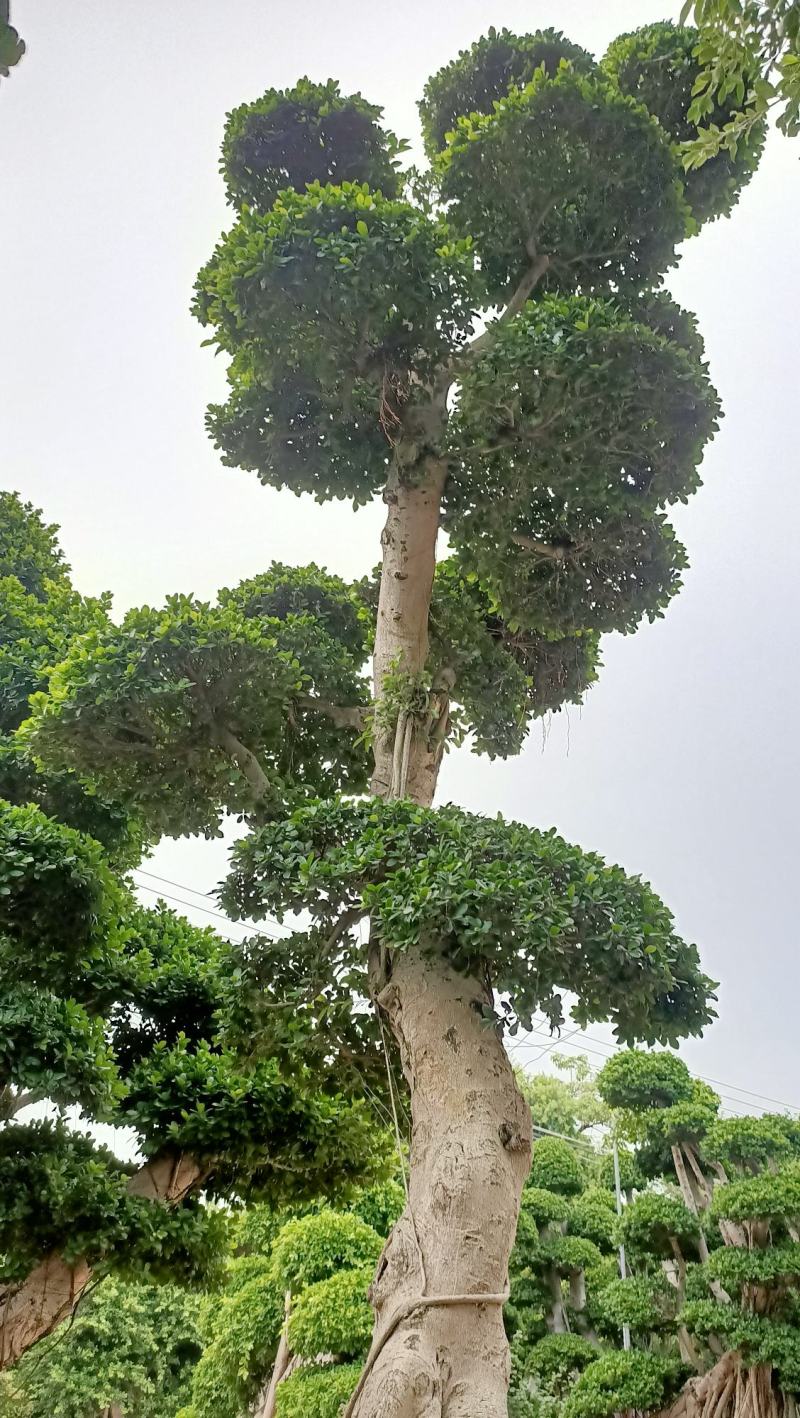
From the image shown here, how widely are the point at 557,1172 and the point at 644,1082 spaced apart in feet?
7.33

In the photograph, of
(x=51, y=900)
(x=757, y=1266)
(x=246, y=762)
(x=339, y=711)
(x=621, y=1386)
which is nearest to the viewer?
(x=51, y=900)

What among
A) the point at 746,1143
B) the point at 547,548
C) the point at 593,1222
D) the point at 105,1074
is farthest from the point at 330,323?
the point at 593,1222

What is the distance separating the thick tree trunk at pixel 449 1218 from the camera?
8.85ft

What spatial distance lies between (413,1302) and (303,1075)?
1503mm

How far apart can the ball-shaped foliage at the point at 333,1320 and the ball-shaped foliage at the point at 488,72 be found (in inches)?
295

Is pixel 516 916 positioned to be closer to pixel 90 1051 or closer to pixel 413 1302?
pixel 413 1302

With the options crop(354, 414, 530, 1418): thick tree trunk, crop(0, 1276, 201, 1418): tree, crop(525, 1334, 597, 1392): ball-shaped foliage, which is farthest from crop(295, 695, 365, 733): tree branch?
crop(525, 1334, 597, 1392): ball-shaped foliage

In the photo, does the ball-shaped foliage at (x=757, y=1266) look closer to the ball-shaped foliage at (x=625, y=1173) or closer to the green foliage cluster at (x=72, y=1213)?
the ball-shaped foliage at (x=625, y=1173)

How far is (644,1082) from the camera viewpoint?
955 centimetres

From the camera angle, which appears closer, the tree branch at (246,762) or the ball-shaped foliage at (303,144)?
the tree branch at (246,762)

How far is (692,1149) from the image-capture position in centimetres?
949

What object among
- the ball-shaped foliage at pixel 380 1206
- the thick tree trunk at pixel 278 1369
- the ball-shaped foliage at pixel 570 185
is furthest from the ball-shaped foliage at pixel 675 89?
the thick tree trunk at pixel 278 1369

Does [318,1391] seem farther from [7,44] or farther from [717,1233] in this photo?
[7,44]

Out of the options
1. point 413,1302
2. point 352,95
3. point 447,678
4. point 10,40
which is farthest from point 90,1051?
point 352,95
